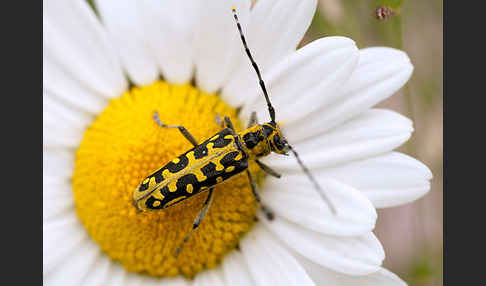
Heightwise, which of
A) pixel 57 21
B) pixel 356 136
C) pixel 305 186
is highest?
pixel 57 21

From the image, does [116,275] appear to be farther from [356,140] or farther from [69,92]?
[356,140]

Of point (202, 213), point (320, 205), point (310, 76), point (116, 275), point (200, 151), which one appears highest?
point (310, 76)

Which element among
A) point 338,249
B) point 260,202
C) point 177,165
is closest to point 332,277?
point 338,249

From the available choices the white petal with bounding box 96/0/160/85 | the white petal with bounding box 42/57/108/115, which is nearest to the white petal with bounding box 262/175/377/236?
the white petal with bounding box 96/0/160/85

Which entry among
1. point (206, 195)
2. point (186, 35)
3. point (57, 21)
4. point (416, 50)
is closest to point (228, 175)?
point (206, 195)

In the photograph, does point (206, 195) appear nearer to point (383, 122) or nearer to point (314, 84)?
point (314, 84)

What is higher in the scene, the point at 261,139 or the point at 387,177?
the point at 261,139

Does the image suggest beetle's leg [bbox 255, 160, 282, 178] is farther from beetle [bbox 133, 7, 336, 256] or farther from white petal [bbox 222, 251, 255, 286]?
white petal [bbox 222, 251, 255, 286]
